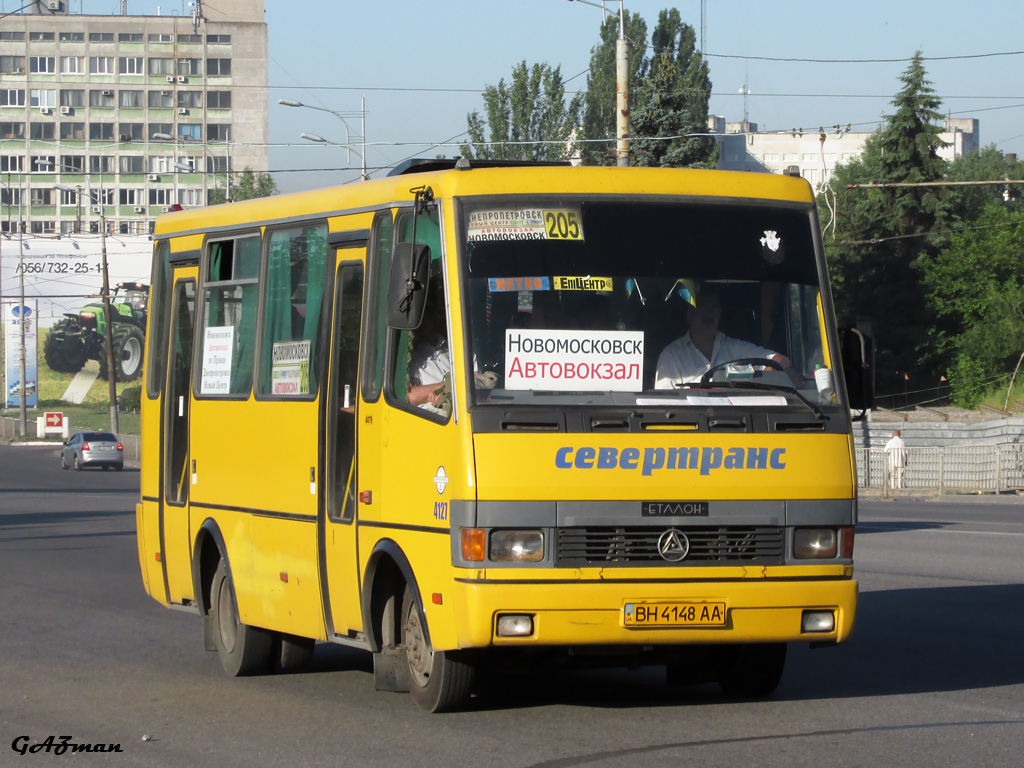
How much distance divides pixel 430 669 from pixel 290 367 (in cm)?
221

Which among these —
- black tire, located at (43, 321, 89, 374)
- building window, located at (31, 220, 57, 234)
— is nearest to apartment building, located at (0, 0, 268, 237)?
building window, located at (31, 220, 57, 234)

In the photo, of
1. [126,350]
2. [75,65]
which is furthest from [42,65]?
[126,350]

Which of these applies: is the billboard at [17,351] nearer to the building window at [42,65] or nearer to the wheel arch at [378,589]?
the building window at [42,65]

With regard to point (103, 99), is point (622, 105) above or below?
below

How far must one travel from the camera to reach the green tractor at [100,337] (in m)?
84.8

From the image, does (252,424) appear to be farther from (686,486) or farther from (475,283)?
(686,486)

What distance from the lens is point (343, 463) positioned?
26.1ft

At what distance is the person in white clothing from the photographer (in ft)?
113

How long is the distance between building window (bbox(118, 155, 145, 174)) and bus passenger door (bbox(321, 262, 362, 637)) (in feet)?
396

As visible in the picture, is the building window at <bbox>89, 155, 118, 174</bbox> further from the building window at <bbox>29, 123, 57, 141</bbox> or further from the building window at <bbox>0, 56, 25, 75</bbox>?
the building window at <bbox>0, 56, 25, 75</bbox>

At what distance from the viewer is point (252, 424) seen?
9.02m

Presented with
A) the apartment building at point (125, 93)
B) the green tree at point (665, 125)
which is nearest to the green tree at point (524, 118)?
the green tree at point (665, 125)

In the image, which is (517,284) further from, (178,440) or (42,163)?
(42,163)

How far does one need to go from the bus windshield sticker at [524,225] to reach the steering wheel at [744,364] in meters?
0.89
